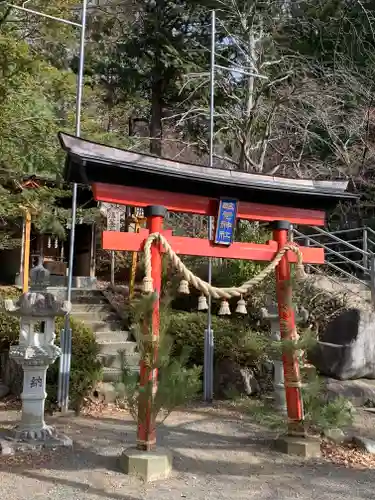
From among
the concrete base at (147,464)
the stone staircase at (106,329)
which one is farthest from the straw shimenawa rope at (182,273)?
the stone staircase at (106,329)

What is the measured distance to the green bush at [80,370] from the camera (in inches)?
303

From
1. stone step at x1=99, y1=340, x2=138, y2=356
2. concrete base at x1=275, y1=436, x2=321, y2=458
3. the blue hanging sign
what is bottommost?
concrete base at x1=275, y1=436, x2=321, y2=458

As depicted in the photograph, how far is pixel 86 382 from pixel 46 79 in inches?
220

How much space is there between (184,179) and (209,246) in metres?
0.88

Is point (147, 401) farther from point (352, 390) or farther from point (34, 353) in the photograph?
point (352, 390)

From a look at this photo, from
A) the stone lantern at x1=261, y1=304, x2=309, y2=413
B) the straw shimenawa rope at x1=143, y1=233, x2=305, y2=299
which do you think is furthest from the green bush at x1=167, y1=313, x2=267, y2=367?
the straw shimenawa rope at x1=143, y1=233, x2=305, y2=299

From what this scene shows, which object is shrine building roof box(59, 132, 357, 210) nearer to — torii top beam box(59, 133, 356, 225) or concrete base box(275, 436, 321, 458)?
torii top beam box(59, 133, 356, 225)

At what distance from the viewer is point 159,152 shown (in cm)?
1639

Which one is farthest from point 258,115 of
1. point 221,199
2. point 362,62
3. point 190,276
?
point 190,276

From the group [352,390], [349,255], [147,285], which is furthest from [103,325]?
[349,255]

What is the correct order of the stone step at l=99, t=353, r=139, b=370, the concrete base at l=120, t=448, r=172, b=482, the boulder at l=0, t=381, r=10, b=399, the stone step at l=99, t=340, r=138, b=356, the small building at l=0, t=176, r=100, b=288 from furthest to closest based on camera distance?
the small building at l=0, t=176, r=100, b=288, the stone step at l=99, t=340, r=138, b=356, the stone step at l=99, t=353, r=139, b=370, the boulder at l=0, t=381, r=10, b=399, the concrete base at l=120, t=448, r=172, b=482

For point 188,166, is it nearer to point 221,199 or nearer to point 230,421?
point 221,199

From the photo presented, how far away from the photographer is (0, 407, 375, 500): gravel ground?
15.6 ft

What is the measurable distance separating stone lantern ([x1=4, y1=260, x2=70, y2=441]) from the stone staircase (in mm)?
2026
